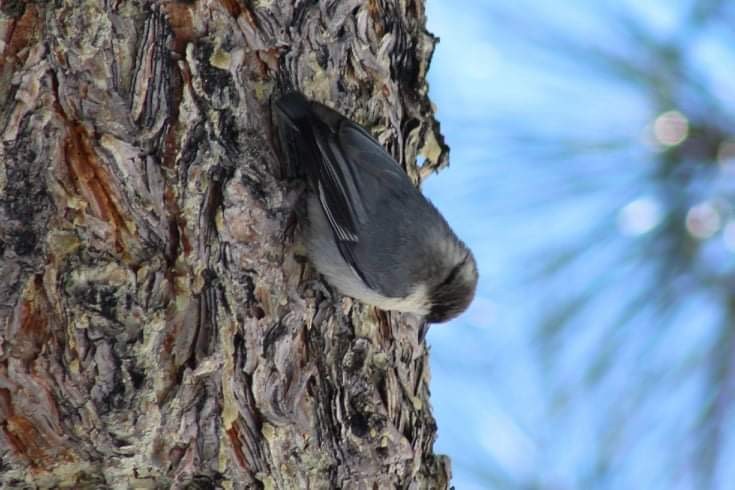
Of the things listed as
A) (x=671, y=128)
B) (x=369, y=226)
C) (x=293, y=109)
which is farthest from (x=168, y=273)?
(x=671, y=128)

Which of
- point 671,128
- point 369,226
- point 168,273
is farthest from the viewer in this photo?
point 369,226

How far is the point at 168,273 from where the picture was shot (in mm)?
1666

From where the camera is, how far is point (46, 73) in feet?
5.16

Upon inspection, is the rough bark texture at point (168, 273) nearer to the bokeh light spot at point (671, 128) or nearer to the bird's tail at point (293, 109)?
the bird's tail at point (293, 109)

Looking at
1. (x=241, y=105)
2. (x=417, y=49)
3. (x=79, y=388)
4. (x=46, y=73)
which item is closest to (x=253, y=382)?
(x=79, y=388)

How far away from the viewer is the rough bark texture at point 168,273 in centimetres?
157

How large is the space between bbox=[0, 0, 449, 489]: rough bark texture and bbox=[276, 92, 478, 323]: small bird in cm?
5

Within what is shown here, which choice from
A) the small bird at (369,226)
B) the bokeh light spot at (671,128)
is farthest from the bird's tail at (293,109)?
the bokeh light spot at (671,128)

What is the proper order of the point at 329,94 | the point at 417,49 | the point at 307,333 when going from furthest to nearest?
the point at 417,49
the point at 329,94
the point at 307,333

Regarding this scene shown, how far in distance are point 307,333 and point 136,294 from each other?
1.36ft

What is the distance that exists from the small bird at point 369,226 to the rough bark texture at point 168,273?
5cm

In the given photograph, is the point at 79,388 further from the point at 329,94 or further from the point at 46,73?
the point at 329,94

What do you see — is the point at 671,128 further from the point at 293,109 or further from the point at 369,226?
the point at 293,109

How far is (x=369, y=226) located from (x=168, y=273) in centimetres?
67
